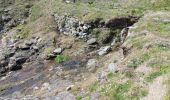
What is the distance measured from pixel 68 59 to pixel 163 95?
18.2 metres

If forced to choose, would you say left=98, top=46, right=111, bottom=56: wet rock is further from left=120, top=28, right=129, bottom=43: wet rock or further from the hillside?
left=120, top=28, right=129, bottom=43: wet rock

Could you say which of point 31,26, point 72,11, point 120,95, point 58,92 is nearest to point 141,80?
point 120,95

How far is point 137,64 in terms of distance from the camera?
1083 inches

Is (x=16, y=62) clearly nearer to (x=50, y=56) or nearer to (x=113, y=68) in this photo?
(x=50, y=56)

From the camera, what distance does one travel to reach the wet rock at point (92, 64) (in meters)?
34.3

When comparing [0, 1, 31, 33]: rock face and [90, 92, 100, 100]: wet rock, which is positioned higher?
[0, 1, 31, 33]: rock face

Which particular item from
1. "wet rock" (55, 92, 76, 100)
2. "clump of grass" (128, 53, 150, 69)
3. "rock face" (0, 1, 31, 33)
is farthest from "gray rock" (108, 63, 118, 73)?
"rock face" (0, 1, 31, 33)

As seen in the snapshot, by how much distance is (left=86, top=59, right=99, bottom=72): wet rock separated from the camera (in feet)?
112

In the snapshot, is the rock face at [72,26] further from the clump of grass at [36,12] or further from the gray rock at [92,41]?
the clump of grass at [36,12]

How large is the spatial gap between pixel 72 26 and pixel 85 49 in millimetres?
4145

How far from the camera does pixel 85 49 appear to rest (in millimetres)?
39594

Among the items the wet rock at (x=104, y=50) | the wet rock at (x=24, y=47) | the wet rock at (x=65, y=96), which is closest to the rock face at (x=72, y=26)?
the wet rock at (x=104, y=50)

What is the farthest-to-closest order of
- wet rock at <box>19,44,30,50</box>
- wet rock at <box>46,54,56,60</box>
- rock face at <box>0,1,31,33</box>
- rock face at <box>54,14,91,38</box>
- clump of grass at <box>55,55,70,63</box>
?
rock face at <box>0,1,31,33</box> < wet rock at <box>19,44,30,50</box> < rock face at <box>54,14,91,38</box> < wet rock at <box>46,54,56,60</box> < clump of grass at <box>55,55,70,63</box>

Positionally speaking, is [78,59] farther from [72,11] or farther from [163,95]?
[163,95]
